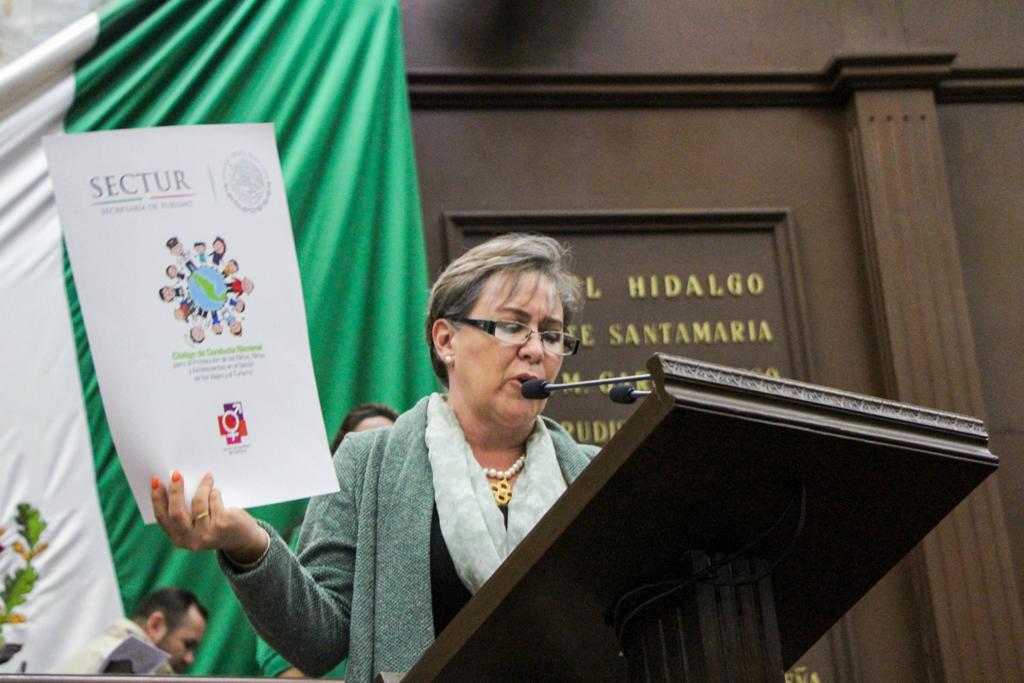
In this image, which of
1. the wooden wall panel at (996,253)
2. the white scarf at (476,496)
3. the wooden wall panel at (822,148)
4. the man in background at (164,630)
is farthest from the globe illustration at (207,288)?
the wooden wall panel at (996,253)

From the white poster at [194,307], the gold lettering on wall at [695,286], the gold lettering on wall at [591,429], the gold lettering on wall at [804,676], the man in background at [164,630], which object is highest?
the gold lettering on wall at [695,286]

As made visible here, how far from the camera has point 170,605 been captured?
3.68m

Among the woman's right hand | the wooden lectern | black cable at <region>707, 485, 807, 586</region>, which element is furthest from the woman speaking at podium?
black cable at <region>707, 485, 807, 586</region>

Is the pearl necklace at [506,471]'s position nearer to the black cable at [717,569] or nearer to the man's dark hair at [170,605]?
the black cable at [717,569]

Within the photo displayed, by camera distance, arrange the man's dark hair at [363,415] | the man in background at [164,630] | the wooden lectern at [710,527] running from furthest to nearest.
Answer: the man's dark hair at [363,415], the man in background at [164,630], the wooden lectern at [710,527]

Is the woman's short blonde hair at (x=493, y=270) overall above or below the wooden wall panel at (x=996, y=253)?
below

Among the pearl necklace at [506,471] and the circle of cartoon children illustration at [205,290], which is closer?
the circle of cartoon children illustration at [205,290]

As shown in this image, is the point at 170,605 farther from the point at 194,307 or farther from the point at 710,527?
the point at 710,527

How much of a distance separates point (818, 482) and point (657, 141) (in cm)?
304

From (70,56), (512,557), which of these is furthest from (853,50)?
(512,557)

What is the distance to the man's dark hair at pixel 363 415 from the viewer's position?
3869 mm

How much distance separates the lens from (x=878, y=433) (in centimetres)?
164

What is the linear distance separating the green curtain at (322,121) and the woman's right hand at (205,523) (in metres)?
1.75

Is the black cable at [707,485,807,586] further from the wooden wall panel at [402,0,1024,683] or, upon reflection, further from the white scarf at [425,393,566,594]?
the wooden wall panel at [402,0,1024,683]
